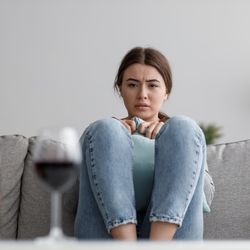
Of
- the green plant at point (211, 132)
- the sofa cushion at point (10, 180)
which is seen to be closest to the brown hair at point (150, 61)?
the sofa cushion at point (10, 180)

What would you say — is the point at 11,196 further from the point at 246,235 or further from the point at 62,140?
the point at 62,140

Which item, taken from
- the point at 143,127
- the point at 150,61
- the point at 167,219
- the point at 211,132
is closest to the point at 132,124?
the point at 143,127

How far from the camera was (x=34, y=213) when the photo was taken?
256 centimetres

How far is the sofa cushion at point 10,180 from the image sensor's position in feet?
8.39

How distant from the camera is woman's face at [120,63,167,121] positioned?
2775 mm

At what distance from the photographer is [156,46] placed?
13.3 ft

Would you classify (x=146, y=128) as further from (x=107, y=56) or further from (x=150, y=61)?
(x=107, y=56)

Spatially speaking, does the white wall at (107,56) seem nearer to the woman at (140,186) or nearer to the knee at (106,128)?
the woman at (140,186)

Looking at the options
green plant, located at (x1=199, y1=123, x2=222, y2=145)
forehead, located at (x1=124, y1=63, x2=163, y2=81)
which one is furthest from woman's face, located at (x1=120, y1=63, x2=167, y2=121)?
green plant, located at (x1=199, y1=123, x2=222, y2=145)

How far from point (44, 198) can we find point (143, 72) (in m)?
0.63

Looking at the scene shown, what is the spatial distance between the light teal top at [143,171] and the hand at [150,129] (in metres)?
0.14

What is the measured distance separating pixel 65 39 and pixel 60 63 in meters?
0.14

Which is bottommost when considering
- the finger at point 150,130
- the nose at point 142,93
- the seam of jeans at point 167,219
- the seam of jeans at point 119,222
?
the seam of jeans at point 119,222

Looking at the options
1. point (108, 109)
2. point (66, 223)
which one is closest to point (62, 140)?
point (66, 223)
